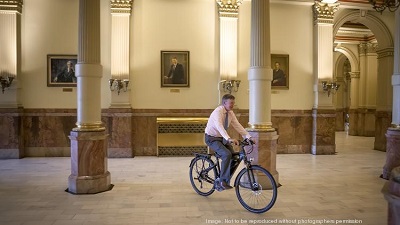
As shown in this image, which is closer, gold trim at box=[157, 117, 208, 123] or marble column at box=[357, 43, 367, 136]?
gold trim at box=[157, 117, 208, 123]

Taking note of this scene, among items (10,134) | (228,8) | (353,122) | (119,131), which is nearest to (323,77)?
(228,8)

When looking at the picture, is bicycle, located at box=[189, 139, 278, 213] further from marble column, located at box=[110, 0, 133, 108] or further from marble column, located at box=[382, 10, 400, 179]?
marble column, located at box=[110, 0, 133, 108]

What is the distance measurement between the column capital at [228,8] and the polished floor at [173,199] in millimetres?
5222

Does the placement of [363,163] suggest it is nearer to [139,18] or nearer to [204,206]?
[204,206]

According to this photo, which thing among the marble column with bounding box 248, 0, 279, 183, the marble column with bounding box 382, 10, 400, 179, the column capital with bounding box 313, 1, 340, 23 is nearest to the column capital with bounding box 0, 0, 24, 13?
the marble column with bounding box 248, 0, 279, 183

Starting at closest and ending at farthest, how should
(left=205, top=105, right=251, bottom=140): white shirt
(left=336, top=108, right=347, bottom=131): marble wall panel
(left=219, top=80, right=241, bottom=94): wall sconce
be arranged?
(left=205, top=105, right=251, bottom=140): white shirt
(left=219, top=80, right=241, bottom=94): wall sconce
(left=336, top=108, right=347, bottom=131): marble wall panel

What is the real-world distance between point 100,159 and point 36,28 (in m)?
6.33

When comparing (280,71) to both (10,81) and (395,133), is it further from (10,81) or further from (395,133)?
(10,81)

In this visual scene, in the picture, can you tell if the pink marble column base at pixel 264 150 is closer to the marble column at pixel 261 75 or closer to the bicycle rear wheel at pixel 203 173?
the marble column at pixel 261 75

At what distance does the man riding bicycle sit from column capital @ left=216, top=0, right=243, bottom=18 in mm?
6104

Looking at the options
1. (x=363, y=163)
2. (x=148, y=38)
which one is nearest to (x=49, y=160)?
(x=148, y=38)

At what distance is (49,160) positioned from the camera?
1004 cm

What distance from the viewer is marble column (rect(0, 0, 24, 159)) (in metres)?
10.1

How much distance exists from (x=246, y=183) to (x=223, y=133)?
105cm
